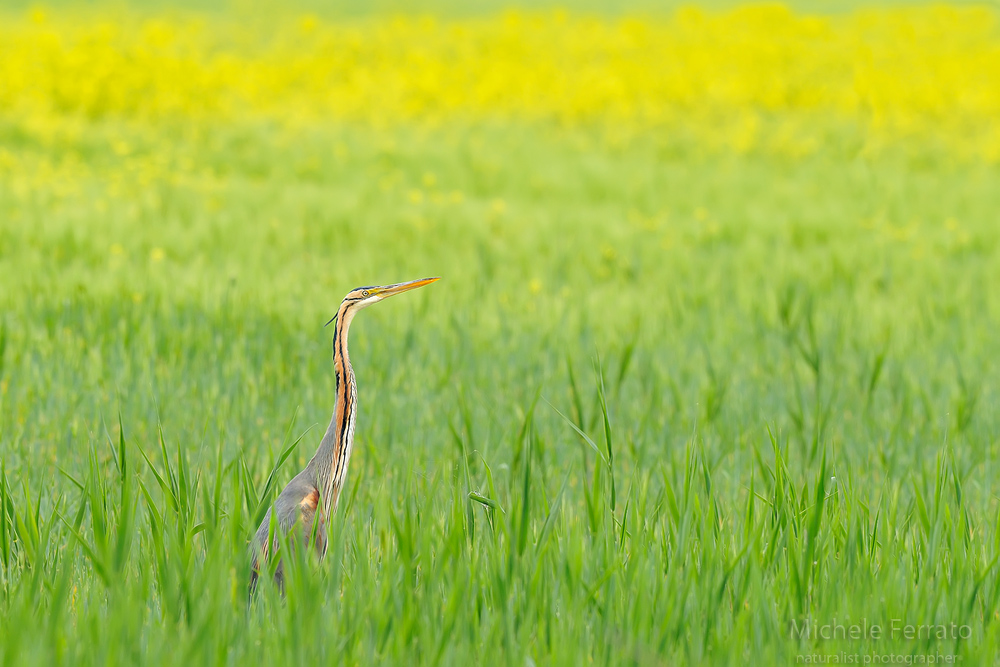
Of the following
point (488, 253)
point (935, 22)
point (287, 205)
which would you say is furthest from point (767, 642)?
point (935, 22)

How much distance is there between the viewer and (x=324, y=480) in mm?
2504

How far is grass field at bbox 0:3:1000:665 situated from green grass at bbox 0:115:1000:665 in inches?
0.8

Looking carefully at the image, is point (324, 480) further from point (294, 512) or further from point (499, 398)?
point (499, 398)

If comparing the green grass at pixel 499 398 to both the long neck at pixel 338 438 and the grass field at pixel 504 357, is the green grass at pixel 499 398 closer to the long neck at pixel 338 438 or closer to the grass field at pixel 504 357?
the grass field at pixel 504 357

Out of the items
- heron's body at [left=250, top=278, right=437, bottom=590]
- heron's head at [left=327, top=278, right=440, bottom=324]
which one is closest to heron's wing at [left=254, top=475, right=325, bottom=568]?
heron's body at [left=250, top=278, right=437, bottom=590]

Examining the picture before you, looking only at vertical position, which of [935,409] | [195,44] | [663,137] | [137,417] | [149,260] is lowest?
[935,409]

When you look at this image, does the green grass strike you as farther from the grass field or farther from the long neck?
the long neck

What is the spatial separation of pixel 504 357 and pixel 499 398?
1.97 feet

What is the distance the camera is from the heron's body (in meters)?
2.36

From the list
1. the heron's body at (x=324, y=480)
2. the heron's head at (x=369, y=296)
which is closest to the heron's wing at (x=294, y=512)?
the heron's body at (x=324, y=480)

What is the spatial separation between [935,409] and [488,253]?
3860 millimetres

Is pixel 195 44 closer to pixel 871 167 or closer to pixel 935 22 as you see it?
pixel 871 167

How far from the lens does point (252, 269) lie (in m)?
6.59

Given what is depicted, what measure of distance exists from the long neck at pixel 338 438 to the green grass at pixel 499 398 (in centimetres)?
13
